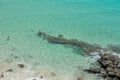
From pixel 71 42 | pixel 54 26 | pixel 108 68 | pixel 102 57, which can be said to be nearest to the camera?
pixel 108 68

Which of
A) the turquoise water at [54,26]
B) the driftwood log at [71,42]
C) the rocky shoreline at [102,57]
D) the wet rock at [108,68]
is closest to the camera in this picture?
the wet rock at [108,68]

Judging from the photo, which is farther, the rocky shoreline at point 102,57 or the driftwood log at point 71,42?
the driftwood log at point 71,42

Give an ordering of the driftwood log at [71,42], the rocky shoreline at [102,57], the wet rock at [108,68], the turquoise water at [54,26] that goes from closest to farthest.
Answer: the wet rock at [108,68] → the rocky shoreline at [102,57] → the turquoise water at [54,26] → the driftwood log at [71,42]

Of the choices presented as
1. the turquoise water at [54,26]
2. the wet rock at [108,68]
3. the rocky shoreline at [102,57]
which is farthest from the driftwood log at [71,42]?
the wet rock at [108,68]

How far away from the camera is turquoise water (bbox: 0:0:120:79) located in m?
15.9

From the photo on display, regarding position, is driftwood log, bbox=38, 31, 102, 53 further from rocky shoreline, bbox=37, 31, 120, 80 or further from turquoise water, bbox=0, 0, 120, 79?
turquoise water, bbox=0, 0, 120, 79

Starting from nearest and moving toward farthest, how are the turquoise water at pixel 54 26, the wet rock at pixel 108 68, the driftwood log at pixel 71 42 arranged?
the wet rock at pixel 108 68, the turquoise water at pixel 54 26, the driftwood log at pixel 71 42

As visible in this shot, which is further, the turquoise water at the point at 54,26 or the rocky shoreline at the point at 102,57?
the turquoise water at the point at 54,26

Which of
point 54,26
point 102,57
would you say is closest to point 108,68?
point 102,57

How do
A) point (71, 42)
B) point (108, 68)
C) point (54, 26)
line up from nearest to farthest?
point (108, 68) < point (71, 42) < point (54, 26)

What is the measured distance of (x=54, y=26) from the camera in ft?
73.7

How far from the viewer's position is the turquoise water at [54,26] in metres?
15.9

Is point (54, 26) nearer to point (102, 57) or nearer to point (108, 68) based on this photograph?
point (102, 57)

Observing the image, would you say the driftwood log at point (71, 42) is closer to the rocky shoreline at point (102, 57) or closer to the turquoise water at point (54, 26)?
the rocky shoreline at point (102, 57)
